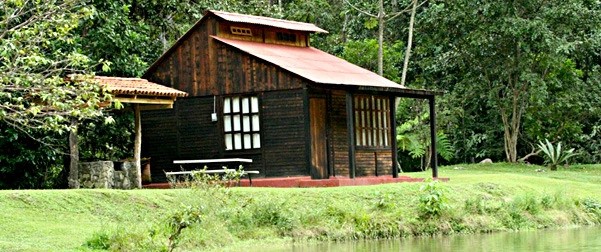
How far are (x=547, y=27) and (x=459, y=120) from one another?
6065mm


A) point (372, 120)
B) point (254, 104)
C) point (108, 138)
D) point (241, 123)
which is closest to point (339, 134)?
point (372, 120)

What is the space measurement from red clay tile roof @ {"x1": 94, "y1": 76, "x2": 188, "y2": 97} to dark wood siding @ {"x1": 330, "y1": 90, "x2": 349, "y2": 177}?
3.78m

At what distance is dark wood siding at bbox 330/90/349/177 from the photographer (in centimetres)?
2908

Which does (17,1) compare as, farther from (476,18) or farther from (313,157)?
(476,18)

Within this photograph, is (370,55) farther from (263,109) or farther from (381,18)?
(263,109)

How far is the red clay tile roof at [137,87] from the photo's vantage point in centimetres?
2572

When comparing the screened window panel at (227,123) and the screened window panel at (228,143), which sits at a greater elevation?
the screened window panel at (227,123)

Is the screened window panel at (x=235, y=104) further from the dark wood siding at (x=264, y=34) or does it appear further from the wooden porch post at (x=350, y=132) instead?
the wooden porch post at (x=350, y=132)

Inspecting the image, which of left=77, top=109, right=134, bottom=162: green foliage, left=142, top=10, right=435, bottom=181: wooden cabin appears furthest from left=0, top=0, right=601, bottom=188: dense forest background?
left=142, top=10, right=435, bottom=181: wooden cabin

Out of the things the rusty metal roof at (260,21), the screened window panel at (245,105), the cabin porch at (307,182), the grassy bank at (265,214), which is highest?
the rusty metal roof at (260,21)

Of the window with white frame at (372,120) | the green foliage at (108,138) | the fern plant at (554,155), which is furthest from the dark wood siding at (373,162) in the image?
the fern plant at (554,155)

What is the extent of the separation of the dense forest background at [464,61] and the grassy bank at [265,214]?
971cm

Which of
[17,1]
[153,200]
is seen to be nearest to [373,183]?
[153,200]

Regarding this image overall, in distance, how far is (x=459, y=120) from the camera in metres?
43.4
